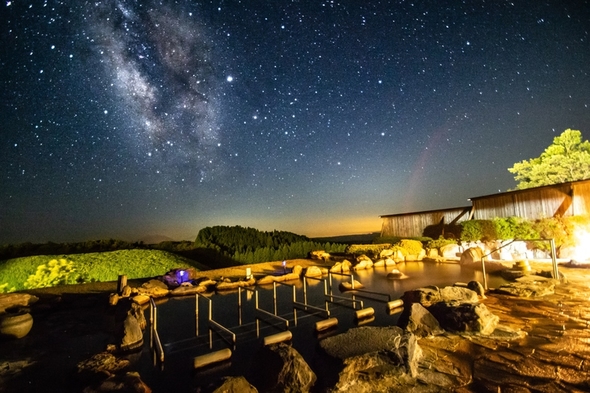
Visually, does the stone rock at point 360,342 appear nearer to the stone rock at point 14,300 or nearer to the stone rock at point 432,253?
the stone rock at point 14,300

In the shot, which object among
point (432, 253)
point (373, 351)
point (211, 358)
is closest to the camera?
point (373, 351)

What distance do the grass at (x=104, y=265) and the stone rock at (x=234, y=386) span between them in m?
14.5

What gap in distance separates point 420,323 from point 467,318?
42.4 inches

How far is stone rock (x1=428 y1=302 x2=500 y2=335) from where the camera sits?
6.38 metres

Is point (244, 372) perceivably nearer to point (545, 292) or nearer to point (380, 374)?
point (380, 374)

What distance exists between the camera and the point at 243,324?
868 centimetres

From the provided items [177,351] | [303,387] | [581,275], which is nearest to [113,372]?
[177,351]

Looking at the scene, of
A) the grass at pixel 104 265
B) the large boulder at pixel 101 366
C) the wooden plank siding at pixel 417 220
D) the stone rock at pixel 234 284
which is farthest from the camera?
the wooden plank siding at pixel 417 220

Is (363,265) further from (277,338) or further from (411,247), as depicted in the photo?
(277,338)

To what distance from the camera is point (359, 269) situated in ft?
60.3

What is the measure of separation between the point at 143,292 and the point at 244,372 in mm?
8740

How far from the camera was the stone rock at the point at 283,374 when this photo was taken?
4.46 meters

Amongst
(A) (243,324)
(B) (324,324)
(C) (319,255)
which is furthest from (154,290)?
(C) (319,255)

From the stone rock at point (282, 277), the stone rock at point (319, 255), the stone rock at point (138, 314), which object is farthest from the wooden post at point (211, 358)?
the stone rock at point (319, 255)
